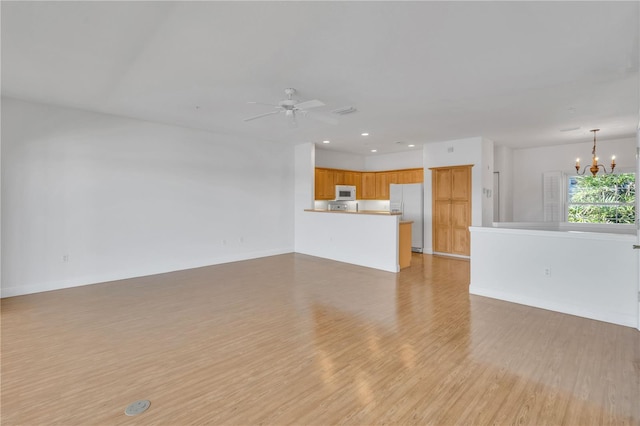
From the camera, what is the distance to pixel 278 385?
7.52ft

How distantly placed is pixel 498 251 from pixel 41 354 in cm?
517

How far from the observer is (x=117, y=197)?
17.2 feet

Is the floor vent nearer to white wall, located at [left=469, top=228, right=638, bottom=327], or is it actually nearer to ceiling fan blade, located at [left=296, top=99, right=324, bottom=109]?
ceiling fan blade, located at [left=296, top=99, right=324, bottom=109]

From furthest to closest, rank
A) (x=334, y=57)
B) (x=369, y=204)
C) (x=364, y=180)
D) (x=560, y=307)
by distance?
1. (x=369, y=204)
2. (x=364, y=180)
3. (x=560, y=307)
4. (x=334, y=57)

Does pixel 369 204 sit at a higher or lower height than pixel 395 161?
lower

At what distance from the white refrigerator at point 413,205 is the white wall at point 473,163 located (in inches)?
6.5

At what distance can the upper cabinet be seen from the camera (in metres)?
8.30

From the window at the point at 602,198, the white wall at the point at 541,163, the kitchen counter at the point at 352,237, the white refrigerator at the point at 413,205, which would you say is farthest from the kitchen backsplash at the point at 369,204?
the window at the point at 602,198

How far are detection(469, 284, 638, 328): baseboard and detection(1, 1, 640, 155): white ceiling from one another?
2591 mm

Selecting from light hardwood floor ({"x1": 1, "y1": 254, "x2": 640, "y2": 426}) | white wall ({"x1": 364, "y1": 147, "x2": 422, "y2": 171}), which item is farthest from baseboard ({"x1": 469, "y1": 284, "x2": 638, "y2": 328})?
white wall ({"x1": 364, "y1": 147, "x2": 422, "y2": 171})

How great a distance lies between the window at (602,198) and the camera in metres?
7.10

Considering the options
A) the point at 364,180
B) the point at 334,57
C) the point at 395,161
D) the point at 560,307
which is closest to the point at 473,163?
the point at 395,161

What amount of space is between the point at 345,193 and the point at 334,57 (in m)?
5.71

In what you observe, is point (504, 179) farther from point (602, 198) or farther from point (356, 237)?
point (356, 237)
